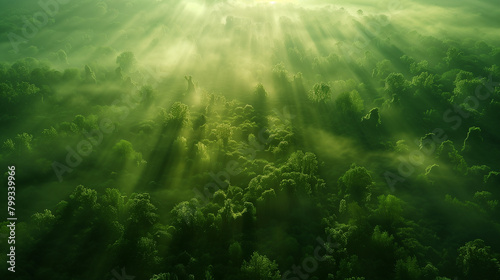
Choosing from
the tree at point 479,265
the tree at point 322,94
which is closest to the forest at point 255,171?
the tree at point 479,265

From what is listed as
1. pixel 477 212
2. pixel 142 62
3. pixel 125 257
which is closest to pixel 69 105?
pixel 142 62

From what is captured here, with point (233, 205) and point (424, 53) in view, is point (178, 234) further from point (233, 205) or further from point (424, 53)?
point (424, 53)

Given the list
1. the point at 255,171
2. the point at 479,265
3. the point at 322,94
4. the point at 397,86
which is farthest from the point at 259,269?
the point at 397,86

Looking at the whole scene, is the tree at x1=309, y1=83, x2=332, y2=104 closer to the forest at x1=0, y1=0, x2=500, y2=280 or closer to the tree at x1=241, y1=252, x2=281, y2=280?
the forest at x1=0, y1=0, x2=500, y2=280

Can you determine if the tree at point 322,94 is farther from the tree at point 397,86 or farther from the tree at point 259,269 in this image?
the tree at point 259,269

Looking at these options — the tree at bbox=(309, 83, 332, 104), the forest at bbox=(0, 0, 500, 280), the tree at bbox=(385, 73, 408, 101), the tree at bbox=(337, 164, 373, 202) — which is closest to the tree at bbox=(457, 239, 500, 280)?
the forest at bbox=(0, 0, 500, 280)

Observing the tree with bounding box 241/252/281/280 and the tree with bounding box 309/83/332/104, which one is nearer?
the tree with bounding box 241/252/281/280

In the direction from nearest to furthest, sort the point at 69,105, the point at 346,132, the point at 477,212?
1. the point at 477,212
2. the point at 346,132
3. the point at 69,105

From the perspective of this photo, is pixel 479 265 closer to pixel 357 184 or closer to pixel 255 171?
pixel 357 184
